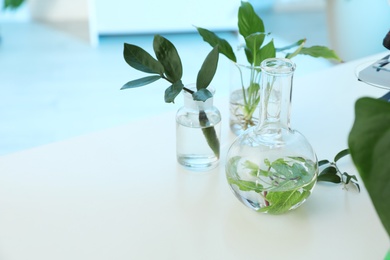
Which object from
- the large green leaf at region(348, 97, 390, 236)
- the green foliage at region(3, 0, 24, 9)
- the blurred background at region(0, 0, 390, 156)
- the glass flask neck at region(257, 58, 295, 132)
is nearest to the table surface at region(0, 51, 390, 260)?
the glass flask neck at region(257, 58, 295, 132)

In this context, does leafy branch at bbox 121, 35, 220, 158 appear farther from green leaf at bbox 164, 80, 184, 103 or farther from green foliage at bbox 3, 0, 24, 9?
green foliage at bbox 3, 0, 24, 9

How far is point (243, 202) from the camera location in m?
0.78

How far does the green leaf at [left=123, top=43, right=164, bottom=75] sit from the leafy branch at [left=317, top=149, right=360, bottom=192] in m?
0.29

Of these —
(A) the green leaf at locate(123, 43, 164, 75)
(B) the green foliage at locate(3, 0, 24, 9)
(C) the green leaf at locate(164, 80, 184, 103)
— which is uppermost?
(A) the green leaf at locate(123, 43, 164, 75)

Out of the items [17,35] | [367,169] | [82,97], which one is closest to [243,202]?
[367,169]

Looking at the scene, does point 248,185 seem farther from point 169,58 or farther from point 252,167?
point 169,58

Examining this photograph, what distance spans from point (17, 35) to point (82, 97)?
1.05 m

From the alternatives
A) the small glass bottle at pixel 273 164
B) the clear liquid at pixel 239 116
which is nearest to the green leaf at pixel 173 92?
the small glass bottle at pixel 273 164

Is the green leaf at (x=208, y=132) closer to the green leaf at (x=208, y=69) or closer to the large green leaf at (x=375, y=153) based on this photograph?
the green leaf at (x=208, y=69)

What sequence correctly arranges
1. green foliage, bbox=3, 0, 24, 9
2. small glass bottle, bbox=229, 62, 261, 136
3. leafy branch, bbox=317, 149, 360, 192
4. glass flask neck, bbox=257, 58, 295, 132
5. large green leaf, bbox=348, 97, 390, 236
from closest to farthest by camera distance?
large green leaf, bbox=348, 97, 390, 236 < glass flask neck, bbox=257, 58, 295, 132 < leafy branch, bbox=317, 149, 360, 192 < small glass bottle, bbox=229, 62, 261, 136 < green foliage, bbox=3, 0, 24, 9

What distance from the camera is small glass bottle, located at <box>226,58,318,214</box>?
753mm

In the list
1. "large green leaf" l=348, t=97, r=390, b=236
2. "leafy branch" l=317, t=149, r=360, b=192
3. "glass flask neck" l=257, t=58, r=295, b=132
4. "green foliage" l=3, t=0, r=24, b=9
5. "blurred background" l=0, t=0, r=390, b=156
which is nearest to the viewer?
"large green leaf" l=348, t=97, r=390, b=236

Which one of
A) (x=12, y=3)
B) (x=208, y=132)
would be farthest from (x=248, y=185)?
(x=12, y=3)

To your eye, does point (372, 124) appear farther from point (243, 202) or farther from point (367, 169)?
point (243, 202)
